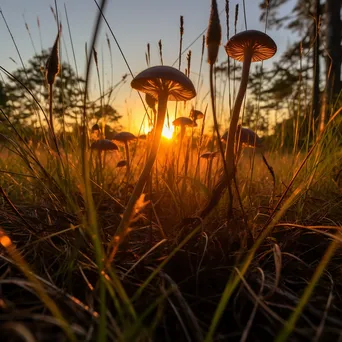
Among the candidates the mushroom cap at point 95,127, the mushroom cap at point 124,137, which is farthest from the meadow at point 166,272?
the mushroom cap at point 124,137

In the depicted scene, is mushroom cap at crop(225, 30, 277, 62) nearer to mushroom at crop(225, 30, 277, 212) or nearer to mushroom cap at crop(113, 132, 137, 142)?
mushroom at crop(225, 30, 277, 212)

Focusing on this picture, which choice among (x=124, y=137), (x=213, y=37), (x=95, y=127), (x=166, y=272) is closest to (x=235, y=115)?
(x=213, y=37)

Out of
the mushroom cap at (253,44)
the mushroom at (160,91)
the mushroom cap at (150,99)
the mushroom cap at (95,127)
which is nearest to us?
the mushroom at (160,91)

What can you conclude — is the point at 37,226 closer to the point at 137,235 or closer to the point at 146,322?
the point at 137,235

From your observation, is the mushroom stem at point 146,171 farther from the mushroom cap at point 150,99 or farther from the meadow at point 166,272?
the mushroom cap at point 150,99

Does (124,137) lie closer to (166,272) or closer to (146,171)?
(146,171)
